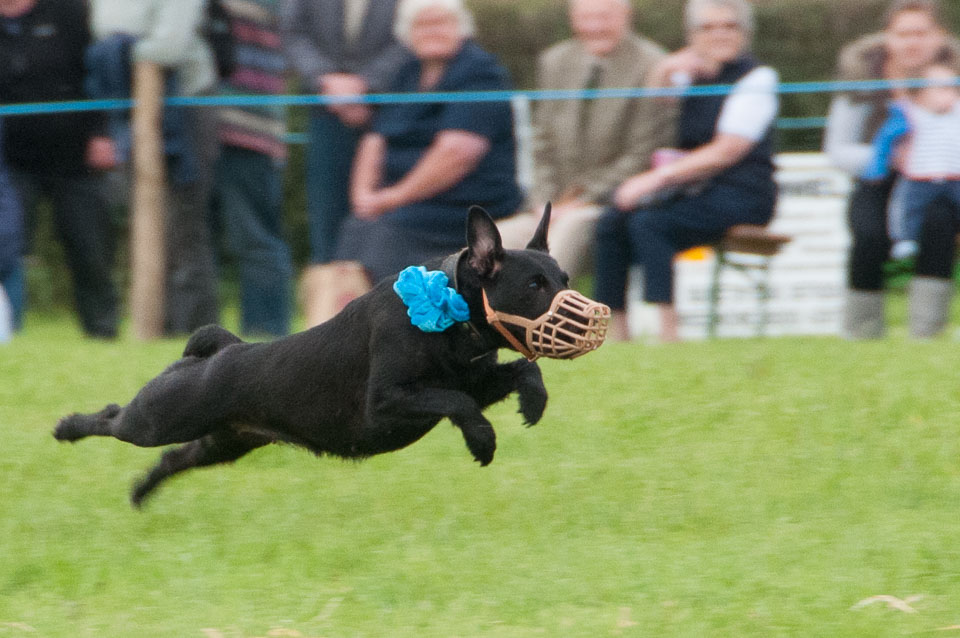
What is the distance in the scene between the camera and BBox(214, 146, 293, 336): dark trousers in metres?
9.51

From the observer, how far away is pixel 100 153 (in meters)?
9.41

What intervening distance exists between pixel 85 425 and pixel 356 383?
124cm

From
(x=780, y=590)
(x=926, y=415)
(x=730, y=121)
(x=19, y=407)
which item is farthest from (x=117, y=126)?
(x=780, y=590)

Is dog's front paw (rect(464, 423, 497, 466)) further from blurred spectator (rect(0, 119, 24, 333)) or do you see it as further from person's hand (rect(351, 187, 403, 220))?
blurred spectator (rect(0, 119, 24, 333))

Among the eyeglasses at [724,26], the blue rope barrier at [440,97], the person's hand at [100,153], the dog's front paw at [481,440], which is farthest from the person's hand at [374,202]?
the dog's front paw at [481,440]

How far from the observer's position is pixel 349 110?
901 cm

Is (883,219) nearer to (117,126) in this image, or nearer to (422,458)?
(422,458)

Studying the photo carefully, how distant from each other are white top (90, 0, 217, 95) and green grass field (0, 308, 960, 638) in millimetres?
2511

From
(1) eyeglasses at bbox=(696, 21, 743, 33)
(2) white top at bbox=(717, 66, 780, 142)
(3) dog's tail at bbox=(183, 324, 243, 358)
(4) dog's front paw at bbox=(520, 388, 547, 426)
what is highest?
(1) eyeglasses at bbox=(696, 21, 743, 33)

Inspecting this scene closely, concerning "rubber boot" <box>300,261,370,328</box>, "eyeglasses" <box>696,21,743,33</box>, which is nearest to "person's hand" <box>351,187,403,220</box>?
"rubber boot" <box>300,261,370,328</box>

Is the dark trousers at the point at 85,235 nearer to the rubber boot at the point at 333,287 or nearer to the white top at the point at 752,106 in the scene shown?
the rubber boot at the point at 333,287

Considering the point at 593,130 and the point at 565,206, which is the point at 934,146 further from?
the point at 565,206

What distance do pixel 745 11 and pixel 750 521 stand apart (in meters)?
4.00

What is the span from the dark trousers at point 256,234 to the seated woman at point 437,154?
1094 millimetres
